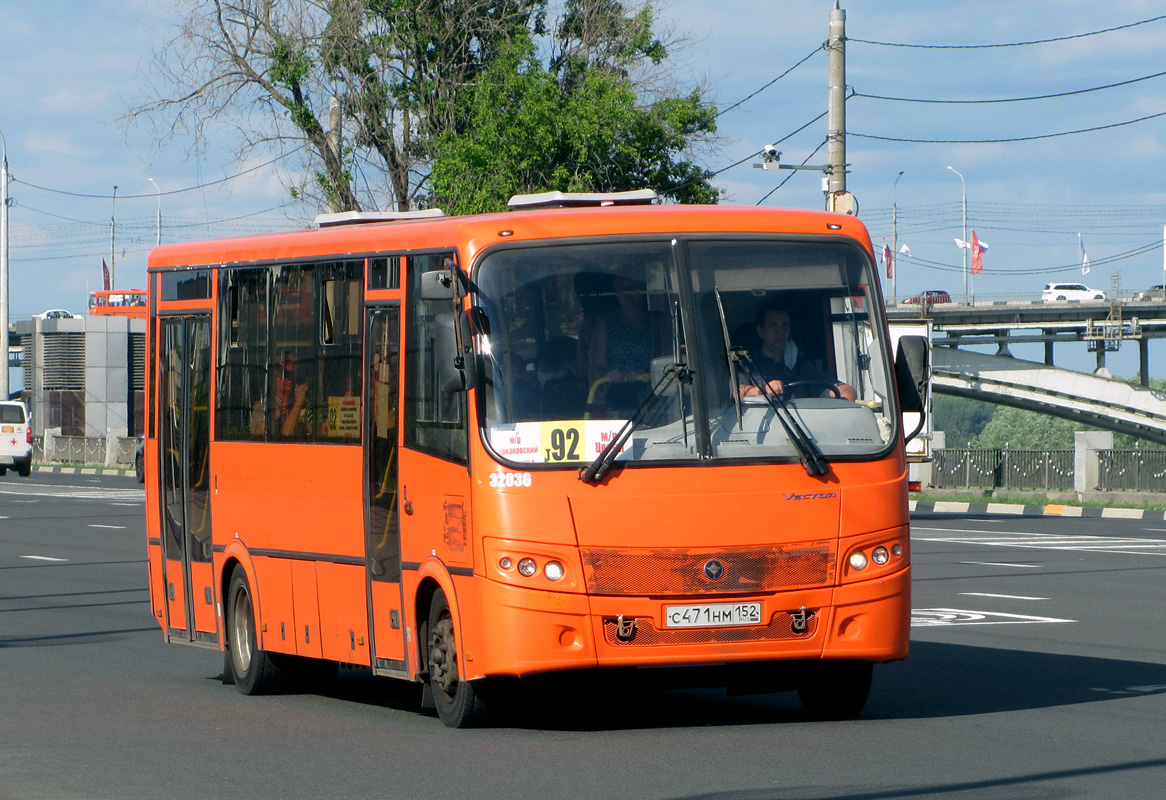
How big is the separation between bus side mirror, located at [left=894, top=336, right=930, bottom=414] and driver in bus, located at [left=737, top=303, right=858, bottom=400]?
1.19 ft

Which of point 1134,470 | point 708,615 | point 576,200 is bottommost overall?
point 1134,470

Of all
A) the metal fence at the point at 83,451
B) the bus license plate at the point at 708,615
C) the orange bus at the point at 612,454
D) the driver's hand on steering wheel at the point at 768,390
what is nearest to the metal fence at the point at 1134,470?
the orange bus at the point at 612,454

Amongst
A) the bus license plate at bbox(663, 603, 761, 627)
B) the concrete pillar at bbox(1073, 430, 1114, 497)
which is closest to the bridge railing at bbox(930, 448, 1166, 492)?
the concrete pillar at bbox(1073, 430, 1114, 497)

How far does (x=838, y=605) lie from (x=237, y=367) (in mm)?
4218


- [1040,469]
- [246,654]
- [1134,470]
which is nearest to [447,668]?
[246,654]

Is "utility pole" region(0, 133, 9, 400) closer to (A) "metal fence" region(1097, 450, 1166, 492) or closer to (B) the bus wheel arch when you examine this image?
(A) "metal fence" region(1097, 450, 1166, 492)

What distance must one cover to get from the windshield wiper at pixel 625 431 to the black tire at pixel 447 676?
101cm

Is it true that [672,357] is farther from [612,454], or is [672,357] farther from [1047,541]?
[1047,541]

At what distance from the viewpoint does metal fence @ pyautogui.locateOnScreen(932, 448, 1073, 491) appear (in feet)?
143

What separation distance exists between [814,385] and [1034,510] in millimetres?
30381

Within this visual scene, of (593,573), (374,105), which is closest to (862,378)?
(593,573)

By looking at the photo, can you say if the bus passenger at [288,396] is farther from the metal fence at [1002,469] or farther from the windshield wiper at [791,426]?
the metal fence at [1002,469]

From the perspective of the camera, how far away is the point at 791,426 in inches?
342

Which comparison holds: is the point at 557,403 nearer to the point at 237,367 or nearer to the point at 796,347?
the point at 796,347
